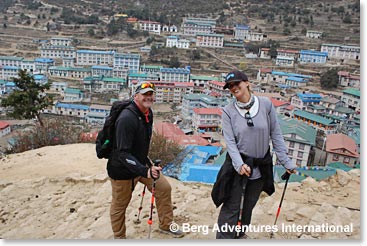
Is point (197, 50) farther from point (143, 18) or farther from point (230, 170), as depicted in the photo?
point (230, 170)

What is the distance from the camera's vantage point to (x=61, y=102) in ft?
70.7

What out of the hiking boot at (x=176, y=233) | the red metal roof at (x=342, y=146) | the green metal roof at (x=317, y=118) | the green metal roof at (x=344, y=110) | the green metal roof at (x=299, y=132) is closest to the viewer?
the hiking boot at (x=176, y=233)

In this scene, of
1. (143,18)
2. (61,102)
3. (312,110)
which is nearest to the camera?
(312,110)

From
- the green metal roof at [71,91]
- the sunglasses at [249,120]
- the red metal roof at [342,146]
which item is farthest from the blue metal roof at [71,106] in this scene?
the sunglasses at [249,120]

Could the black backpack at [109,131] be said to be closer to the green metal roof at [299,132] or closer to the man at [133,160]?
the man at [133,160]

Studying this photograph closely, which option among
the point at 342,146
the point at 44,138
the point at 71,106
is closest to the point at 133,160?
the point at 44,138

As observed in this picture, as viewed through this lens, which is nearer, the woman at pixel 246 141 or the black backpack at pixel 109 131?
the woman at pixel 246 141

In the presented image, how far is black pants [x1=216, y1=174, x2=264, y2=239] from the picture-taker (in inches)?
64.6

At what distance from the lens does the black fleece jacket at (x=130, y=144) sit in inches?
66.1

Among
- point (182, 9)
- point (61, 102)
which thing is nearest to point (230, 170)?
point (61, 102)

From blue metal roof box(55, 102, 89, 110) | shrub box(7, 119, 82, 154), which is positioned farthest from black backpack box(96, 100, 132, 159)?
blue metal roof box(55, 102, 89, 110)

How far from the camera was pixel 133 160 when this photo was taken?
1686 mm

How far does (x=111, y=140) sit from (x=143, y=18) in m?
40.9

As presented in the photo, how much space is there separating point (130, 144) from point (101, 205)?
44.9 inches
